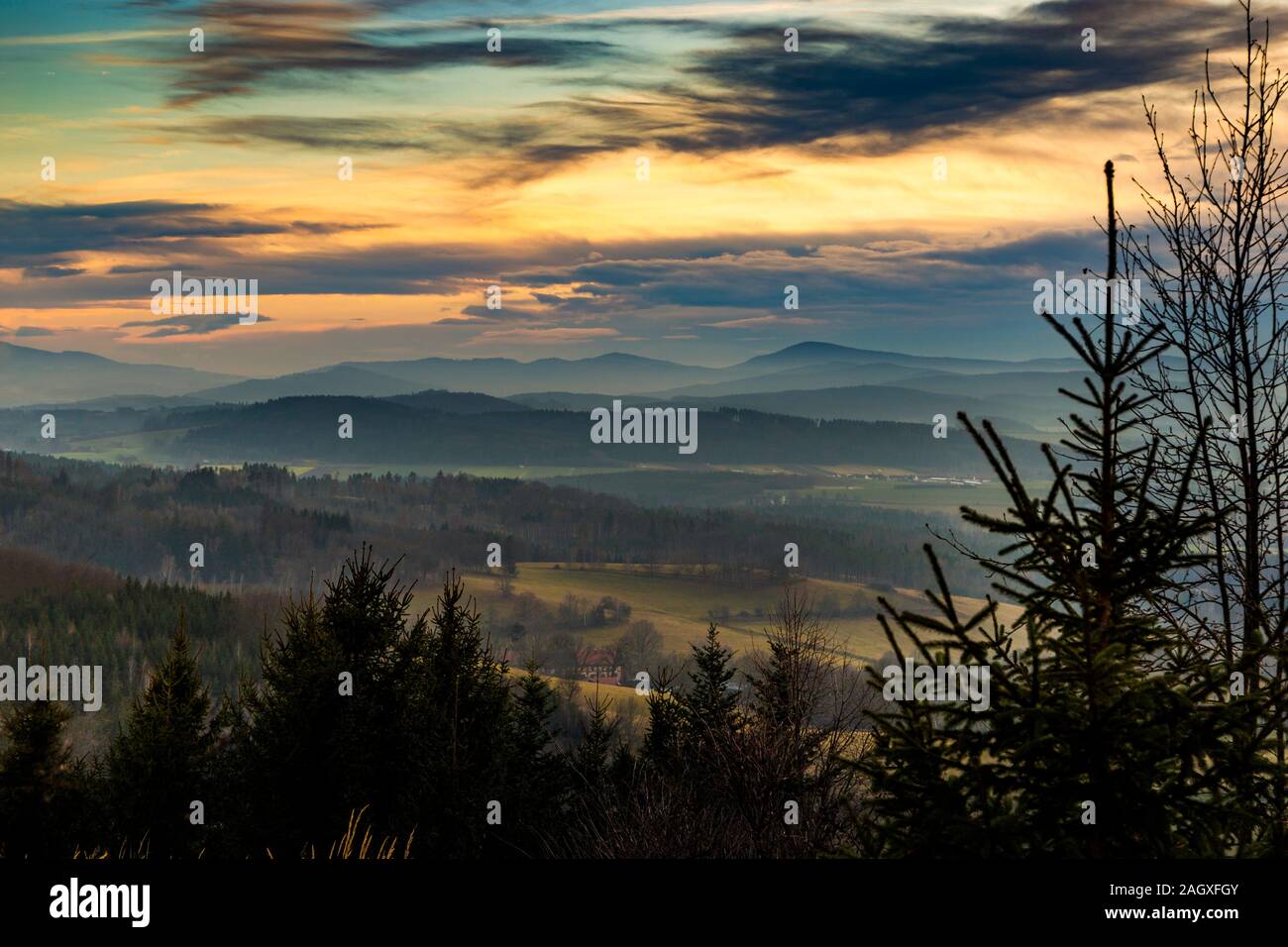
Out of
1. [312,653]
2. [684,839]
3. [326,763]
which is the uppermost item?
[312,653]

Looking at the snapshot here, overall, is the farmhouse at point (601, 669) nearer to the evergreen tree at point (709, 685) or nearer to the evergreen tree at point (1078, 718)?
the evergreen tree at point (709, 685)

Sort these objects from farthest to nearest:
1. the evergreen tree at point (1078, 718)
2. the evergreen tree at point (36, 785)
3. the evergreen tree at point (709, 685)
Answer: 1. the evergreen tree at point (709, 685)
2. the evergreen tree at point (36, 785)
3. the evergreen tree at point (1078, 718)

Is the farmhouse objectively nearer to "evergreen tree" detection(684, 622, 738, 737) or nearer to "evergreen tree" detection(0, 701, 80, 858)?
"evergreen tree" detection(684, 622, 738, 737)

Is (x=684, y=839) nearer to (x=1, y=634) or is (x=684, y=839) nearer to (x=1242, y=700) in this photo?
(x=1242, y=700)

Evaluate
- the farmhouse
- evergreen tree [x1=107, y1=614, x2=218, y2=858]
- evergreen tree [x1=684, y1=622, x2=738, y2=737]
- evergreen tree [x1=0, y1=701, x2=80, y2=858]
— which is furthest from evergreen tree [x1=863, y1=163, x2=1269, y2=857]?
the farmhouse

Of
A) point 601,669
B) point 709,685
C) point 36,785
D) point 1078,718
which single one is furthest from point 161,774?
point 601,669

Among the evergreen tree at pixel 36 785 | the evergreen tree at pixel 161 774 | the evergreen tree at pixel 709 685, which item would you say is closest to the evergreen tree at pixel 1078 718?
the evergreen tree at pixel 161 774

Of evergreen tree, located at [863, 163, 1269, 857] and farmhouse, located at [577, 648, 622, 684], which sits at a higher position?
evergreen tree, located at [863, 163, 1269, 857]

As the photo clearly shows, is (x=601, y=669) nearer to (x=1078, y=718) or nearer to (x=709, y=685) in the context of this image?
(x=709, y=685)

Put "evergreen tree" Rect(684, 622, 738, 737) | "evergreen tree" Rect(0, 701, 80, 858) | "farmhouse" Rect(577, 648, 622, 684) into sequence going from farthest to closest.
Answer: "farmhouse" Rect(577, 648, 622, 684) → "evergreen tree" Rect(684, 622, 738, 737) → "evergreen tree" Rect(0, 701, 80, 858)

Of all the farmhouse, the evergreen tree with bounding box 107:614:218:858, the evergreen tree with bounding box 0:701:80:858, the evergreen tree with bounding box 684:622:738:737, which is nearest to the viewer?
the evergreen tree with bounding box 107:614:218:858
